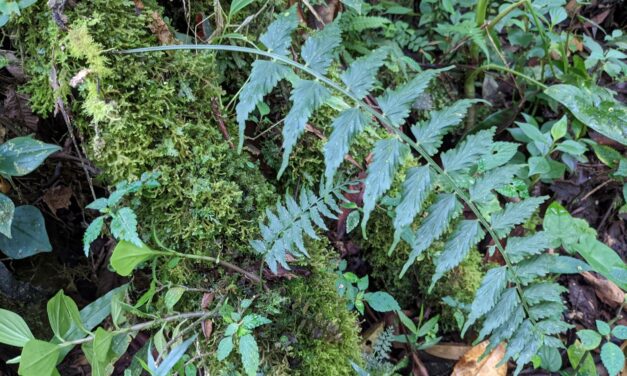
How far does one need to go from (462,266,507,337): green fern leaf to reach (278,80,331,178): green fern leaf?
30.7 inches

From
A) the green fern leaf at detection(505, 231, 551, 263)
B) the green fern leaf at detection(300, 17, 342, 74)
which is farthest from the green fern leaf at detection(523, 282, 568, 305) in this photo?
the green fern leaf at detection(300, 17, 342, 74)

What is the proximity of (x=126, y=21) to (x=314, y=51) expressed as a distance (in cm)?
78

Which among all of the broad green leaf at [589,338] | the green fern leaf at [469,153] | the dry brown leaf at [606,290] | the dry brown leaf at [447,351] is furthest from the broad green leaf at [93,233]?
the dry brown leaf at [606,290]

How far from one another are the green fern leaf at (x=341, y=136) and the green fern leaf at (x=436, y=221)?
37cm

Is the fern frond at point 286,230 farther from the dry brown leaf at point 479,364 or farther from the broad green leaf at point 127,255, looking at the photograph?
the dry brown leaf at point 479,364

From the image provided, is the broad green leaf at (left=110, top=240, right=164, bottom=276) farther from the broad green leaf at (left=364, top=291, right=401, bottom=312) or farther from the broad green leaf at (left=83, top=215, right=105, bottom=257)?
the broad green leaf at (left=364, top=291, right=401, bottom=312)

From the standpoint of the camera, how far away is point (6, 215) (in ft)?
5.60

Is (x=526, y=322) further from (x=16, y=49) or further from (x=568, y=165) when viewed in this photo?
(x=16, y=49)

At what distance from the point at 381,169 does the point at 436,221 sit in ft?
0.91

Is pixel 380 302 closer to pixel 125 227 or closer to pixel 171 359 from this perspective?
pixel 171 359

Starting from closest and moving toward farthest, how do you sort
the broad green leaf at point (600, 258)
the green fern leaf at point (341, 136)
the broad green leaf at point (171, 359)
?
the green fern leaf at point (341, 136)
the broad green leaf at point (171, 359)
the broad green leaf at point (600, 258)

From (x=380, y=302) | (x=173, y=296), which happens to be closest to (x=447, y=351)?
(x=380, y=302)

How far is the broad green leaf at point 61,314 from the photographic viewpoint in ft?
5.19

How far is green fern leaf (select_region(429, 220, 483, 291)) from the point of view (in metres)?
1.48
